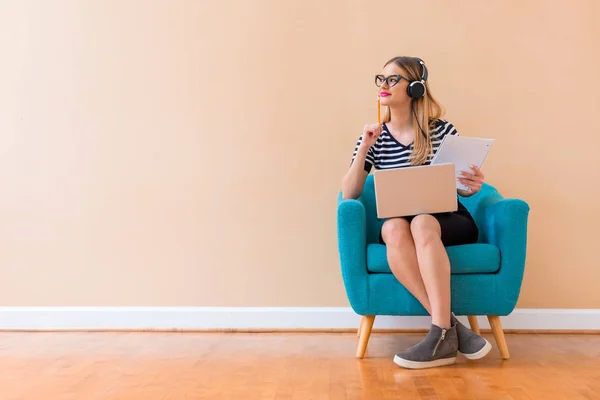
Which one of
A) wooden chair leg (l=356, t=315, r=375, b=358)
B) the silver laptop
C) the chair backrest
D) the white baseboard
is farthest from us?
the white baseboard

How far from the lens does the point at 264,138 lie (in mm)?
3391

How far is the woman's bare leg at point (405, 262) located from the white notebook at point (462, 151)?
328mm

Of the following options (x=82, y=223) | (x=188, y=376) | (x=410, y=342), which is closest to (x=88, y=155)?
(x=82, y=223)

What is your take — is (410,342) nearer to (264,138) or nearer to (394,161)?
(394,161)

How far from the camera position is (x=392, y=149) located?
9.61 ft

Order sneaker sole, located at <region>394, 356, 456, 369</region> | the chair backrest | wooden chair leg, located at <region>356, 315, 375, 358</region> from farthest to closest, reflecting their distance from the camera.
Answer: the chair backrest, wooden chair leg, located at <region>356, 315, 375, 358</region>, sneaker sole, located at <region>394, 356, 456, 369</region>

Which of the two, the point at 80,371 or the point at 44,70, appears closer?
the point at 80,371

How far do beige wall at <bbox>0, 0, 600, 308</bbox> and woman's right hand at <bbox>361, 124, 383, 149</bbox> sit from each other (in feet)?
1.82

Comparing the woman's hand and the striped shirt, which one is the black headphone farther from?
the woman's hand

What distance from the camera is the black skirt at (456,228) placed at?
269 centimetres

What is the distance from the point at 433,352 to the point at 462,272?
0.32 meters

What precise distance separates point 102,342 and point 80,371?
574 millimetres

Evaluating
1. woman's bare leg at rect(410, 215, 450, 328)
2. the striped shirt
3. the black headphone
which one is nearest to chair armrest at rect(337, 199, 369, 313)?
woman's bare leg at rect(410, 215, 450, 328)

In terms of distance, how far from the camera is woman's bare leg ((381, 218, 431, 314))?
261cm
